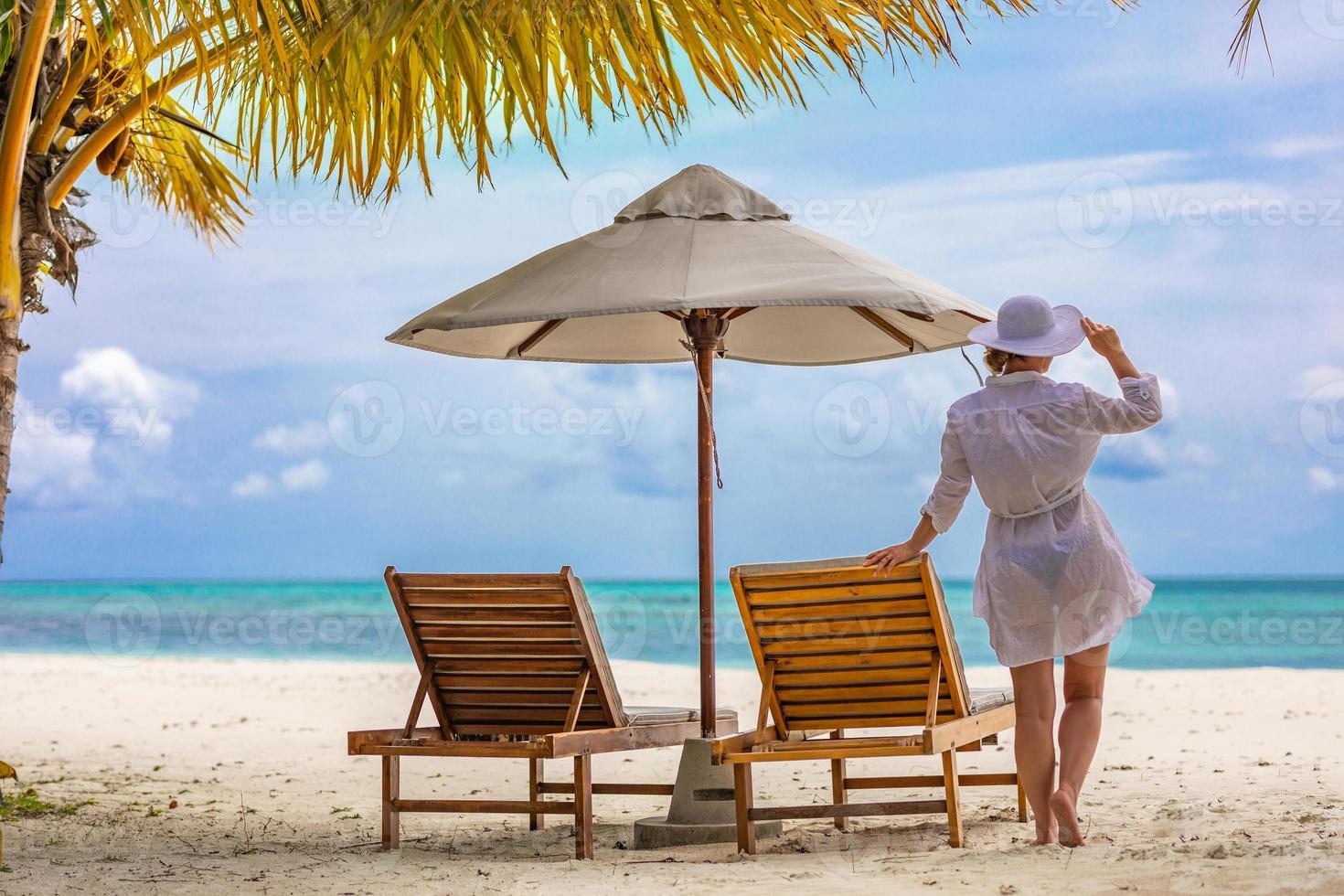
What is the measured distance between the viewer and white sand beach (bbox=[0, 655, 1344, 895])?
3.22 m

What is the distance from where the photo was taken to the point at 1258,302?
30703 mm

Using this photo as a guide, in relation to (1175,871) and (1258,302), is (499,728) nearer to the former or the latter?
(1175,871)

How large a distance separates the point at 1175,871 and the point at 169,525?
122ft

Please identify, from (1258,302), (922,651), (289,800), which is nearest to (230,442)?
(1258,302)

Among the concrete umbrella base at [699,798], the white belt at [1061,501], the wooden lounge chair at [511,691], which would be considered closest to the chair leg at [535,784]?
the wooden lounge chair at [511,691]

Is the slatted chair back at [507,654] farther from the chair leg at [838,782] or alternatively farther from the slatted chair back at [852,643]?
the chair leg at [838,782]

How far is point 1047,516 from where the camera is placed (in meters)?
3.40

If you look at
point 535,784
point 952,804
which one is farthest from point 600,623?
point 952,804

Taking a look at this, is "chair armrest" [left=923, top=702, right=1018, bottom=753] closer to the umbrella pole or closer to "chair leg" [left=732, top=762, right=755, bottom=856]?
"chair leg" [left=732, top=762, right=755, bottom=856]

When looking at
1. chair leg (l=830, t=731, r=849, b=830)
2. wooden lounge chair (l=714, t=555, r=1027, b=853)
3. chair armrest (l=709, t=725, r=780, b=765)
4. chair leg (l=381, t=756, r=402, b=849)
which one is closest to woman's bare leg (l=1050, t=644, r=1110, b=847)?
wooden lounge chair (l=714, t=555, r=1027, b=853)

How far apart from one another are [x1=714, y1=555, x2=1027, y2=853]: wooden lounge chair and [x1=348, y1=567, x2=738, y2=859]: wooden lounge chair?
1.29 ft

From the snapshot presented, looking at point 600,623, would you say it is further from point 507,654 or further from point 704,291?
point 704,291

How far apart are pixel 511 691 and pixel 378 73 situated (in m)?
2.29

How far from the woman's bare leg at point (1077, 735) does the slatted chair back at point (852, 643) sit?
43cm
